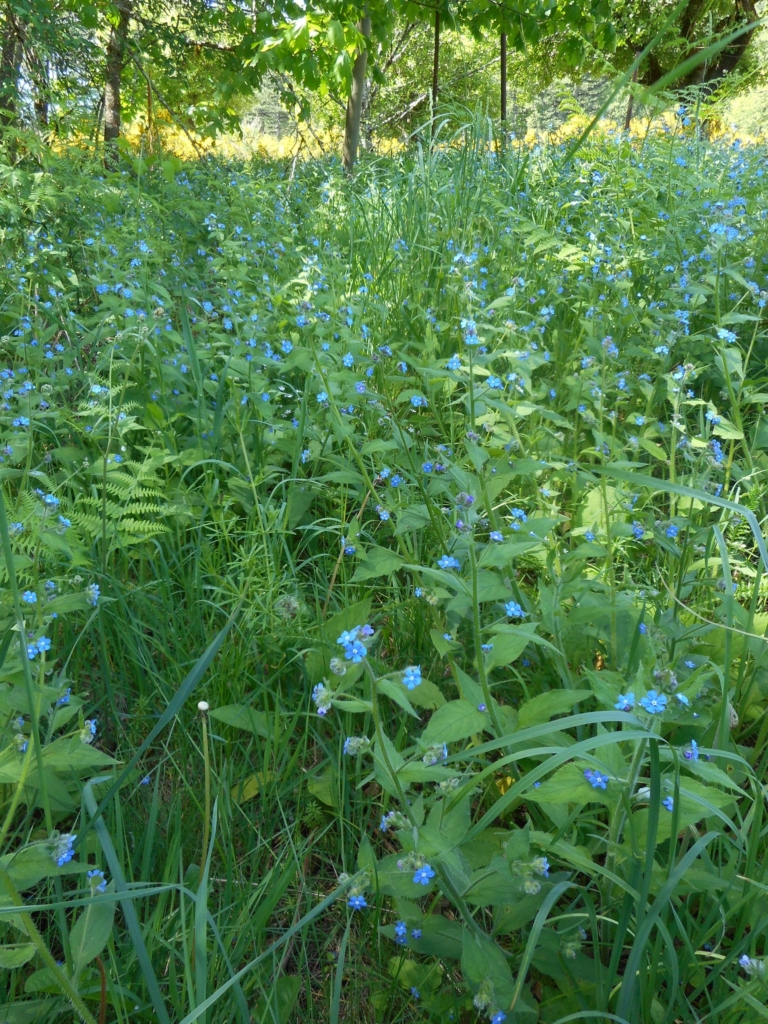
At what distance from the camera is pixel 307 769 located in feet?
5.22

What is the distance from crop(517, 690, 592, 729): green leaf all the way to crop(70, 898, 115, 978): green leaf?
722 mm

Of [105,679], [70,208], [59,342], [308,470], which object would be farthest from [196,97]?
[105,679]

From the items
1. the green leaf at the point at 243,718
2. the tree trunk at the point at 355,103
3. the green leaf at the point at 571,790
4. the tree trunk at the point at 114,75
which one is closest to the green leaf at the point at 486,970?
the green leaf at the point at 571,790

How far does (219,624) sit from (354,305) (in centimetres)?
166

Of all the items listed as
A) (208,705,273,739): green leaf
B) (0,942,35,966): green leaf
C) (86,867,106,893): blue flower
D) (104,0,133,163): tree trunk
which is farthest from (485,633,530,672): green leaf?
(104,0,133,163): tree trunk

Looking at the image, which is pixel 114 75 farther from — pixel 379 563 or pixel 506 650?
pixel 506 650

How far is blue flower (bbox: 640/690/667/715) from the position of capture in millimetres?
1029

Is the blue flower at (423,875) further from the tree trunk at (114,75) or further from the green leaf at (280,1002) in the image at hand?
the tree trunk at (114,75)

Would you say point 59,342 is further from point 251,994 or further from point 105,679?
point 251,994

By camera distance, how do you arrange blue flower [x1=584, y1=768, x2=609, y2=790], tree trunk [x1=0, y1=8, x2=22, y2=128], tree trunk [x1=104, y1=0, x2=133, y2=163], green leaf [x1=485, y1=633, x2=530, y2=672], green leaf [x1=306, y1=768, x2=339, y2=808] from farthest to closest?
1. tree trunk [x1=104, y1=0, x2=133, y2=163]
2. tree trunk [x1=0, y1=8, x2=22, y2=128]
3. green leaf [x1=306, y1=768, x2=339, y2=808]
4. green leaf [x1=485, y1=633, x2=530, y2=672]
5. blue flower [x1=584, y1=768, x2=609, y2=790]

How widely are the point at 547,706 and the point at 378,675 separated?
47 centimetres

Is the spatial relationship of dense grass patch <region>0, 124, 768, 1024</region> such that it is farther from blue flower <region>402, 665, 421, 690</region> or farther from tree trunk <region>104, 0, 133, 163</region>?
tree trunk <region>104, 0, 133, 163</region>

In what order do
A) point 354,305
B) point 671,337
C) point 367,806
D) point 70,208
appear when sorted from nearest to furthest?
point 367,806 < point 671,337 < point 354,305 < point 70,208

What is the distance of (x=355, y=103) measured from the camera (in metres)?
6.64
